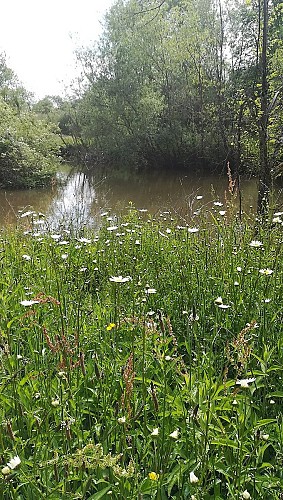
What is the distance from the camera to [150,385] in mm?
1583

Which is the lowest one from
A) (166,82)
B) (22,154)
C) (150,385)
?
(150,385)

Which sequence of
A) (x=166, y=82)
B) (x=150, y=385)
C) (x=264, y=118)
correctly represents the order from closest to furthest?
(x=150, y=385) → (x=264, y=118) → (x=166, y=82)

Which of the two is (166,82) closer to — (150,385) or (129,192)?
(129,192)

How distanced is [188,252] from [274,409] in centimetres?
192

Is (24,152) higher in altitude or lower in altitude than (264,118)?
lower

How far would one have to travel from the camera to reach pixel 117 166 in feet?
86.7

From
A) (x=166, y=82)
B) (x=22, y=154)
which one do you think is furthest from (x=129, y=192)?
(x=166, y=82)

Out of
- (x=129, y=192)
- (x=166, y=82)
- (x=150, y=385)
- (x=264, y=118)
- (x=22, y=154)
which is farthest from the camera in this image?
(x=166, y=82)

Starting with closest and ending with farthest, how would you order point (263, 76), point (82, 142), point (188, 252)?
1. point (188, 252)
2. point (263, 76)
3. point (82, 142)

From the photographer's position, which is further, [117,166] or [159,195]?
[117,166]

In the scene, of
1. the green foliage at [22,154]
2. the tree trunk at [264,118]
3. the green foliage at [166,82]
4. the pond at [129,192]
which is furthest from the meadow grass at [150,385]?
the green foliage at [22,154]

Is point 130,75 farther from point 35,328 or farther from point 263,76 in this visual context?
point 35,328

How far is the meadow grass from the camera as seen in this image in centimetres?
133

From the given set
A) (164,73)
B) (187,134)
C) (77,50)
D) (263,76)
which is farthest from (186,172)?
(263,76)
